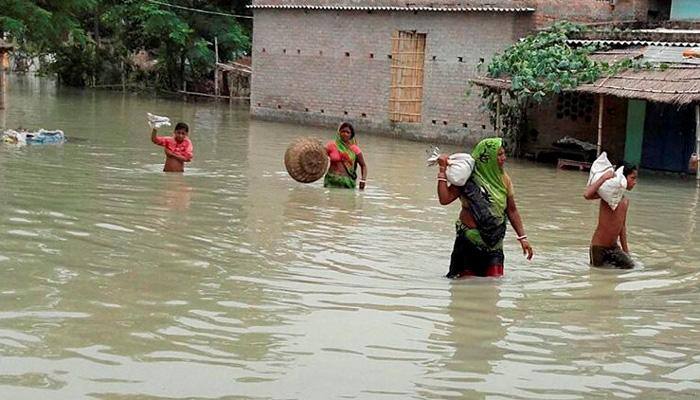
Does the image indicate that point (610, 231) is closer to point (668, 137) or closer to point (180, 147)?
point (180, 147)

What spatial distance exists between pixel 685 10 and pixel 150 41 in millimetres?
22105

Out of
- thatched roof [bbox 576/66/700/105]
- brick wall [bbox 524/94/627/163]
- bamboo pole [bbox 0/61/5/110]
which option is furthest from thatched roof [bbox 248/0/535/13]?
bamboo pole [bbox 0/61/5/110]

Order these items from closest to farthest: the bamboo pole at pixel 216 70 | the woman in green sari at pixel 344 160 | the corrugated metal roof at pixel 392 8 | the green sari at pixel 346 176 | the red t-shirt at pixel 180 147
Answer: the woman in green sari at pixel 344 160 → the green sari at pixel 346 176 → the red t-shirt at pixel 180 147 → the corrugated metal roof at pixel 392 8 → the bamboo pole at pixel 216 70

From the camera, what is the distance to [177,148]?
43.7 feet

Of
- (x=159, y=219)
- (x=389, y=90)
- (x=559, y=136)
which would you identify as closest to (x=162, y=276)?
(x=159, y=219)

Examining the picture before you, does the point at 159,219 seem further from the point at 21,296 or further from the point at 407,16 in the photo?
the point at 407,16

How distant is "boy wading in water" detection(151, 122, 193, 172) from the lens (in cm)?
1289

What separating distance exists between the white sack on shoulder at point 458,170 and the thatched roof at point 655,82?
9732 millimetres

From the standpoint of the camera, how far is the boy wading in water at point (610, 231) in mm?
8328

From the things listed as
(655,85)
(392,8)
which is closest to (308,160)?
(655,85)

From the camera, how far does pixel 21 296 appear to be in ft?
21.2

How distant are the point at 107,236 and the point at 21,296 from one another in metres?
2.41

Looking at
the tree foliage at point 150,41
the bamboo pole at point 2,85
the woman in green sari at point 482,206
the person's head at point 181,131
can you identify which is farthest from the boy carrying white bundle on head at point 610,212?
the tree foliage at point 150,41

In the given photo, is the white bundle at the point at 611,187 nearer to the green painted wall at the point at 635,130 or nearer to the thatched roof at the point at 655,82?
the thatched roof at the point at 655,82
